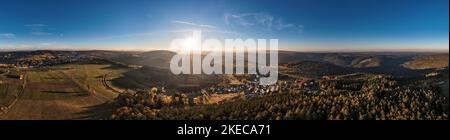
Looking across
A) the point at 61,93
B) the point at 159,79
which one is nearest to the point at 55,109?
the point at 61,93

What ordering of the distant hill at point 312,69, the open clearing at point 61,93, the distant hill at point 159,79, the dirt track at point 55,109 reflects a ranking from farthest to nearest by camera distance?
1. the distant hill at point 312,69
2. the distant hill at point 159,79
3. the open clearing at point 61,93
4. the dirt track at point 55,109

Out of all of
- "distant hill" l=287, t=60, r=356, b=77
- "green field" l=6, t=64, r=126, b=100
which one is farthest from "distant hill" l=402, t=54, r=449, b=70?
"green field" l=6, t=64, r=126, b=100

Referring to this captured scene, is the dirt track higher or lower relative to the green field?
lower

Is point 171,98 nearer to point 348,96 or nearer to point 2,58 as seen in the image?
point 348,96

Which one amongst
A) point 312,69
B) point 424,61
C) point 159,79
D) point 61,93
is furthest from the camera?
point 424,61

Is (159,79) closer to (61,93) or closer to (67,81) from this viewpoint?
(67,81)

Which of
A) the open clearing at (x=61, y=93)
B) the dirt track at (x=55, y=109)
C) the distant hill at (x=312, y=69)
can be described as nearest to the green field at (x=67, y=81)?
the open clearing at (x=61, y=93)

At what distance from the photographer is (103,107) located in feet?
213

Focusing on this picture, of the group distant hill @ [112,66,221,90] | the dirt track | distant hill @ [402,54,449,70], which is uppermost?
distant hill @ [402,54,449,70]

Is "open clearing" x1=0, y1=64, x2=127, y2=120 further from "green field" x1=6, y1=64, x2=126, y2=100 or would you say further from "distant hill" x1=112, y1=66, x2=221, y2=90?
"distant hill" x1=112, y1=66, x2=221, y2=90

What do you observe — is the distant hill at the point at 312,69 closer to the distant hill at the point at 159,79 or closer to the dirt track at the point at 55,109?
the distant hill at the point at 159,79
